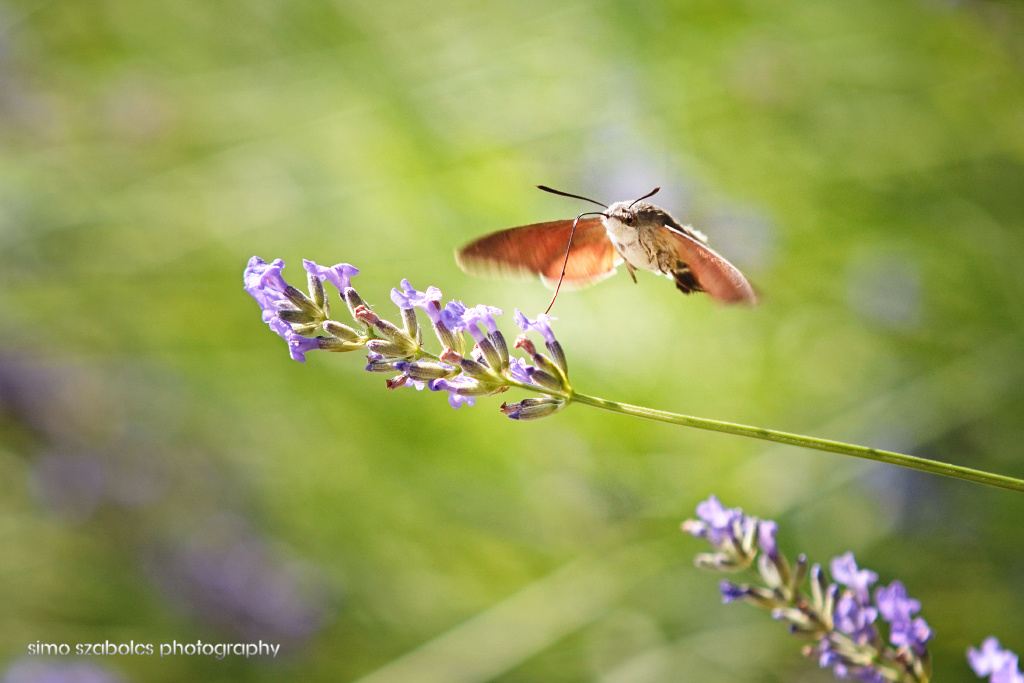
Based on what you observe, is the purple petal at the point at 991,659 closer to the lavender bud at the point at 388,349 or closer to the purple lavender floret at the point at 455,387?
the purple lavender floret at the point at 455,387

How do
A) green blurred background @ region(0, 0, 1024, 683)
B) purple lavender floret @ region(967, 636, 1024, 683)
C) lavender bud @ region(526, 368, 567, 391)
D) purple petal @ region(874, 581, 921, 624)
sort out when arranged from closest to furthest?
purple lavender floret @ region(967, 636, 1024, 683)
lavender bud @ region(526, 368, 567, 391)
purple petal @ region(874, 581, 921, 624)
green blurred background @ region(0, 0, 1024, 683)

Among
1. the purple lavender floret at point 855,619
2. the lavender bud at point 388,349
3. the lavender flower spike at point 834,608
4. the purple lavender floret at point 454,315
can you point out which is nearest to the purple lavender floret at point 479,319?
the purple lavender floret at point 454,315

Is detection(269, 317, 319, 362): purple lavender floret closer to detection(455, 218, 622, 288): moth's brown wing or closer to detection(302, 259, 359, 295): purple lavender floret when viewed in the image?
detection(302, 259, 359, 295): purple lavender floret

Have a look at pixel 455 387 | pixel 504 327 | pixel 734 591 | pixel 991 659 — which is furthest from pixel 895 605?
pixel 504 327

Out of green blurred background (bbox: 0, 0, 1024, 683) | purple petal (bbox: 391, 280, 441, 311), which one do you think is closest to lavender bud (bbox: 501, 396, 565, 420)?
purple petal (bbox: 391, 280, 441, 311)

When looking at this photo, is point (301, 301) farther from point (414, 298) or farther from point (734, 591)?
point (734, 591)

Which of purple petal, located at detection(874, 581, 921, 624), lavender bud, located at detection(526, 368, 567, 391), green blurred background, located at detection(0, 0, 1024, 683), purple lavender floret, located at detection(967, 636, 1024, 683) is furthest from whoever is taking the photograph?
green blurred background, located at detection(0, 0, 1024, 683)

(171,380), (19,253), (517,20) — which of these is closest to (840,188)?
(517,20)
